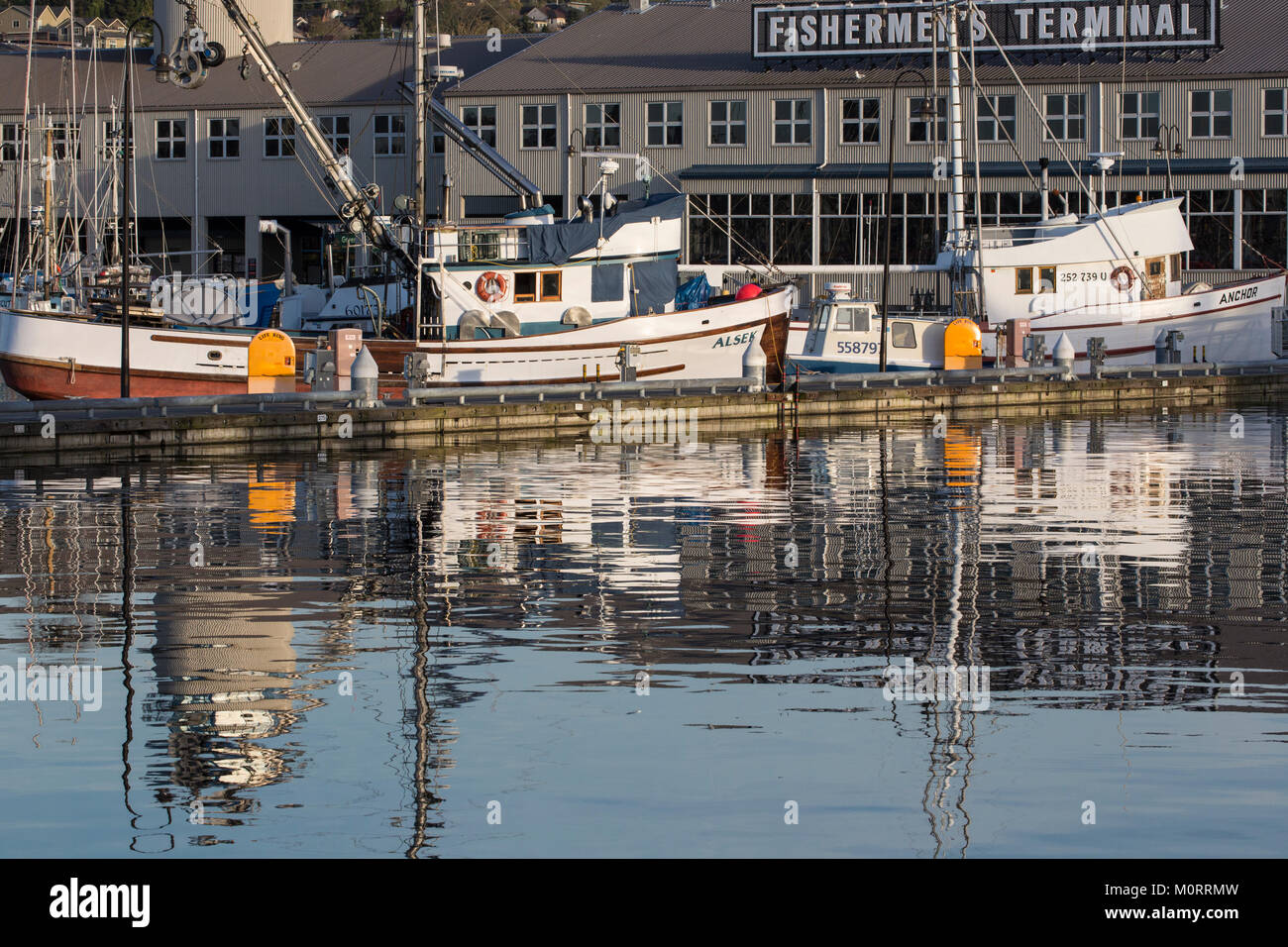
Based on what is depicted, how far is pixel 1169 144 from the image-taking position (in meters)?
61.5

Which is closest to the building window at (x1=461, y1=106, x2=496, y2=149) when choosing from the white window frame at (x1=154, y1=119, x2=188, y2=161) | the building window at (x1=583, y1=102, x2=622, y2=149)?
the building window at (x1=583, y1=102, x2=622, y2=149)

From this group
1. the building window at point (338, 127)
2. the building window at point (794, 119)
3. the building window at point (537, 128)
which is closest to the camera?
the building window at point (794, 119)

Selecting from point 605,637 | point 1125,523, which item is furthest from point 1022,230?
point 605,637

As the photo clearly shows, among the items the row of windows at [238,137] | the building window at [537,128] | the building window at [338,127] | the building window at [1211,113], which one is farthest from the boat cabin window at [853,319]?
the building window at [338,127]

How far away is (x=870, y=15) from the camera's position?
212 ft

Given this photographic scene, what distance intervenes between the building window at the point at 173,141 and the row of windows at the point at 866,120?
1368 cm

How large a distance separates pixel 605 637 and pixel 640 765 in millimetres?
3993

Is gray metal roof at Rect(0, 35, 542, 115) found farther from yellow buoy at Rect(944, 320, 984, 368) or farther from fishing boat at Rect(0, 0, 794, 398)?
yellow buoy at Rect(944, 320, 984, 368)

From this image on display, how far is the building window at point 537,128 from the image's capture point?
224ft

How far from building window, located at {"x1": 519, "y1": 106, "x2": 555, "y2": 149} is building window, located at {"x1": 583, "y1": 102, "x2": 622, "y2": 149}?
1321 millimetres

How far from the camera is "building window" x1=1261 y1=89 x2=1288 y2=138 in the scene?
61.8 meters

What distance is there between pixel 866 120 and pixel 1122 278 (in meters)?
16.3

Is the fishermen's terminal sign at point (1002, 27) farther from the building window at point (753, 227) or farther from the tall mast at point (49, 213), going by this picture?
the tall mast at point (49, 213)

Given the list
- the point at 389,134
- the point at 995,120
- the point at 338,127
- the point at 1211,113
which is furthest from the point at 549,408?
the point at 338,127
